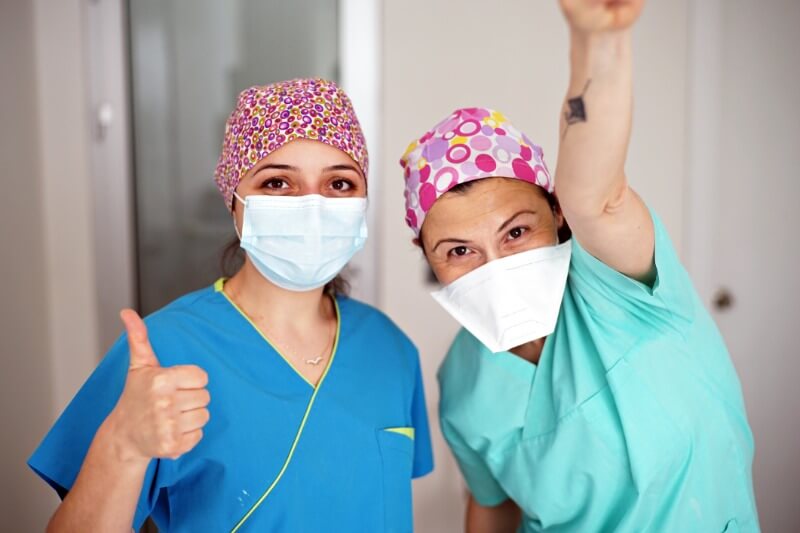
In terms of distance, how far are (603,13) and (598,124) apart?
13 centimetres

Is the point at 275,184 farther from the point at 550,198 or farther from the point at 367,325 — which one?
the point at 550,198

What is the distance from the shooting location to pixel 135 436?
0.79 m

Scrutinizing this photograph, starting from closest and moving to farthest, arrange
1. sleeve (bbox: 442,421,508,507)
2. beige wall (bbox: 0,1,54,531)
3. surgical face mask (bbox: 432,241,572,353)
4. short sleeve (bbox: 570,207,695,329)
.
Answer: short sleeve (bbox: 570,207,695,329)
surgical face mask (bbox: 432,241,572,353)
sleeve (bbox: 442,421,508,507)
beige wall (bbox: 0,1,54,531)

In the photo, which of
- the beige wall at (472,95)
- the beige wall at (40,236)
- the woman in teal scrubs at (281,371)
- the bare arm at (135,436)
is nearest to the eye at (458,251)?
the woman in teal scrubs at (281,371)

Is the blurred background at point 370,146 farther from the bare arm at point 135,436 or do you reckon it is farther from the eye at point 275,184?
the bare arm at point 135,436

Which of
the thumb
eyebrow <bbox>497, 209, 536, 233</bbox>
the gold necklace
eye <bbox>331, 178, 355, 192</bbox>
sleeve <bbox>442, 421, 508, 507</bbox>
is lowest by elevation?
sleeve <bbox>442, 421, 508, 507</bbox>

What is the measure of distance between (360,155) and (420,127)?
2.75 ft

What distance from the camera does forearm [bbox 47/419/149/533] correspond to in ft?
2.69

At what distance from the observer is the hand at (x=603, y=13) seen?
0.68 metres

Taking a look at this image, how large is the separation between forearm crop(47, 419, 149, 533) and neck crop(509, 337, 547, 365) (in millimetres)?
700

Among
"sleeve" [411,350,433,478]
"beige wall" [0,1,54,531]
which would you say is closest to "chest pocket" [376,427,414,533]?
"sleeve" [411,350,433,478]

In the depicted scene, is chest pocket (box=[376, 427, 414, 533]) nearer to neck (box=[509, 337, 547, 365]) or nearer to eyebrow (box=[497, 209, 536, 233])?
neck (box=[509, 337, 547, 365])

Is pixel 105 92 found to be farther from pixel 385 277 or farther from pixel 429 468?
pixel 429 468

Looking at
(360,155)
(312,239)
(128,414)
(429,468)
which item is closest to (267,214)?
(312,239)
